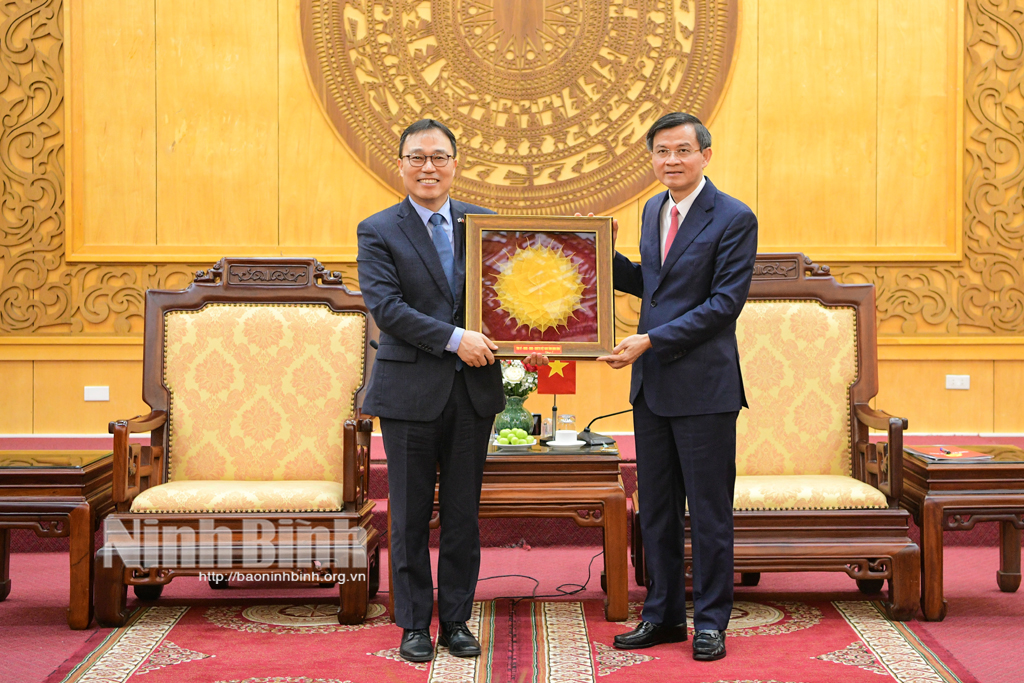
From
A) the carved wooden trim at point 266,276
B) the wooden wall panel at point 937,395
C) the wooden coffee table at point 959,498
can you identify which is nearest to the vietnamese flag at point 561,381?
the carved wooden trim at point 266,276

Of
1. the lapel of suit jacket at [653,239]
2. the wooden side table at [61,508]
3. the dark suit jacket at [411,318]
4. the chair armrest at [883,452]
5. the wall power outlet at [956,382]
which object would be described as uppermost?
the lapel of suit jacket at [653,239]

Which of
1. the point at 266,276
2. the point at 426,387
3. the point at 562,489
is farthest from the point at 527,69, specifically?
the point at 426,387

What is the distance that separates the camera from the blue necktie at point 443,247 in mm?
2287

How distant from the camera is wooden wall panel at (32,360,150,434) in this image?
414 centimetres

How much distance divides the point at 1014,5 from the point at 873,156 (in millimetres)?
995

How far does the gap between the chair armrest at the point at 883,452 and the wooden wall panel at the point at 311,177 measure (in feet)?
7.87

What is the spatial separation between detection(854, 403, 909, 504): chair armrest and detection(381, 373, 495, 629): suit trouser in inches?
50.1

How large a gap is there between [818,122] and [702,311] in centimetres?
241

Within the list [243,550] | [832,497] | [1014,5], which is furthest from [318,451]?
[1014,5]

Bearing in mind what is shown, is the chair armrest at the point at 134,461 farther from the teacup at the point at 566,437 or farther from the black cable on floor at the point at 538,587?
the teacup at the point at 566,437

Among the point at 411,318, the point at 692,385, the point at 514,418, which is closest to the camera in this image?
the point at 411,318

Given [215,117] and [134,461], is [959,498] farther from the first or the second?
[215,117]

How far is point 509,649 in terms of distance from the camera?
228cm

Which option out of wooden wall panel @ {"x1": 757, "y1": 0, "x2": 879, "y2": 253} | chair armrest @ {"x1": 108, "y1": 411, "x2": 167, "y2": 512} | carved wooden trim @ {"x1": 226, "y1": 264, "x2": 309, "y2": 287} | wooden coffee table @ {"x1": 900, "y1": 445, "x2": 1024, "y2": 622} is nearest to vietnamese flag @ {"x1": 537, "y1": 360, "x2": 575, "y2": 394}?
carved wooden trim @ {"x1": 226, "y1": 264, "x2": 309, "y2": 287}
